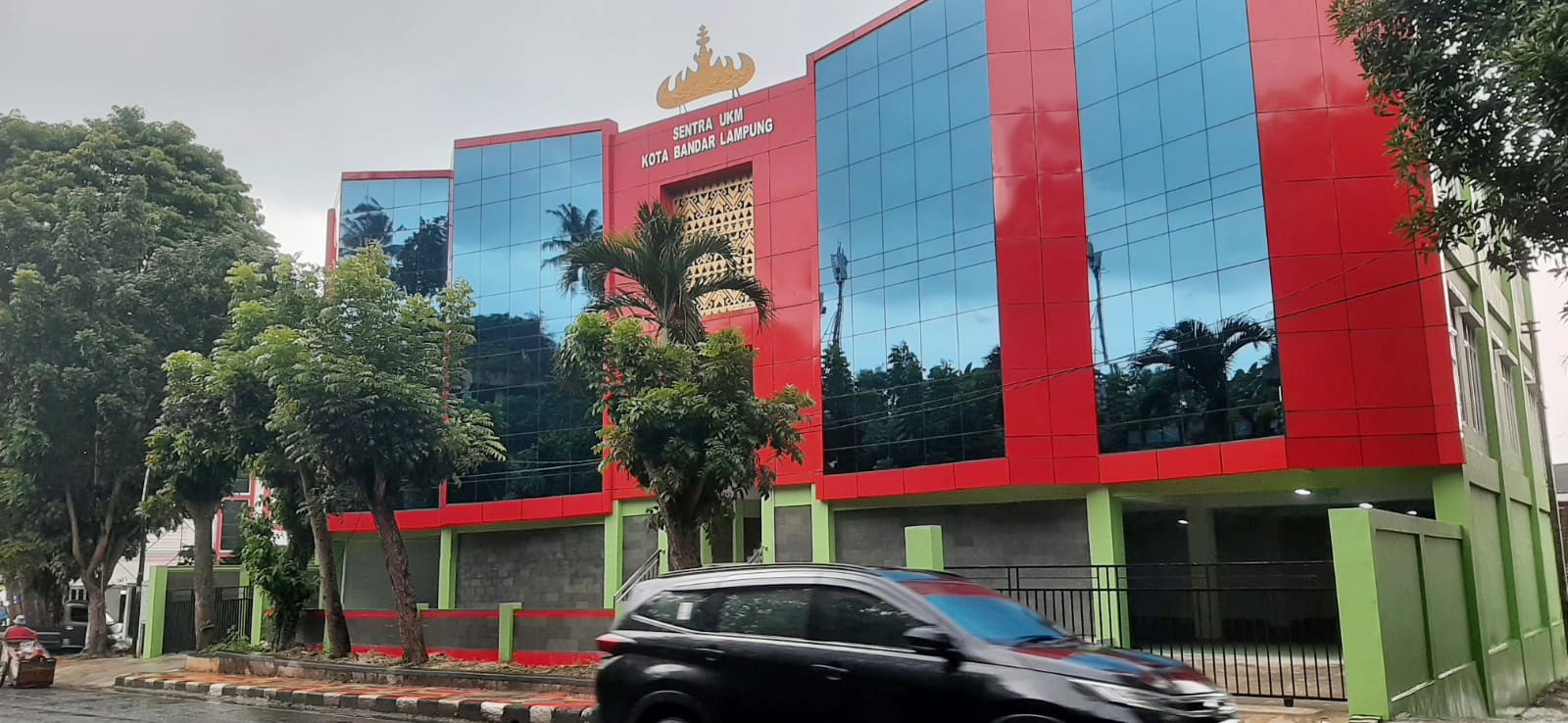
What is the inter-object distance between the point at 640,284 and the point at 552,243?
12104mm

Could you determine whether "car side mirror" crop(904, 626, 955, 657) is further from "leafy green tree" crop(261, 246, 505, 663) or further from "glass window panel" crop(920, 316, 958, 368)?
"glass window panel" crop(920, 316, 958, 368)

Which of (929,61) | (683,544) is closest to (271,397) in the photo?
(683,544)

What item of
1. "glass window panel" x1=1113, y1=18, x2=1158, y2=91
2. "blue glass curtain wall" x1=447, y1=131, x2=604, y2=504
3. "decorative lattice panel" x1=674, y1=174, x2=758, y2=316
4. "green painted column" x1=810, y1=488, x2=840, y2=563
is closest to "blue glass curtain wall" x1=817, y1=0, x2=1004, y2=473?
"green painted column" x1=810, y1=488, x2=840, y2=563

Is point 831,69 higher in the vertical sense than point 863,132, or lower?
higher

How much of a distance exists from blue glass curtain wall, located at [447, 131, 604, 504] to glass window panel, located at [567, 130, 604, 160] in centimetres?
2

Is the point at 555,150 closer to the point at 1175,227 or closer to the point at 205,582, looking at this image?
the point at 205,582

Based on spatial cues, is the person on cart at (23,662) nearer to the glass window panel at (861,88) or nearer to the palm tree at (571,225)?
the palm tree at (571,225)

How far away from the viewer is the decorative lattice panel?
24.4m

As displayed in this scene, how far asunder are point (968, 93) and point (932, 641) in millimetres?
16668

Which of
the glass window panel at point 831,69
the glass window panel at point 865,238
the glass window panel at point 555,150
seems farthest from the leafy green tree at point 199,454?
the glass window panel at point 831,69

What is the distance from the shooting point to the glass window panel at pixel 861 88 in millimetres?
23031

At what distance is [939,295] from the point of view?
21328 millimetres

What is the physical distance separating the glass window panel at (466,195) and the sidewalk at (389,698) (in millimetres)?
13166

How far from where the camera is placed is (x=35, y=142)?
27.9 meters
